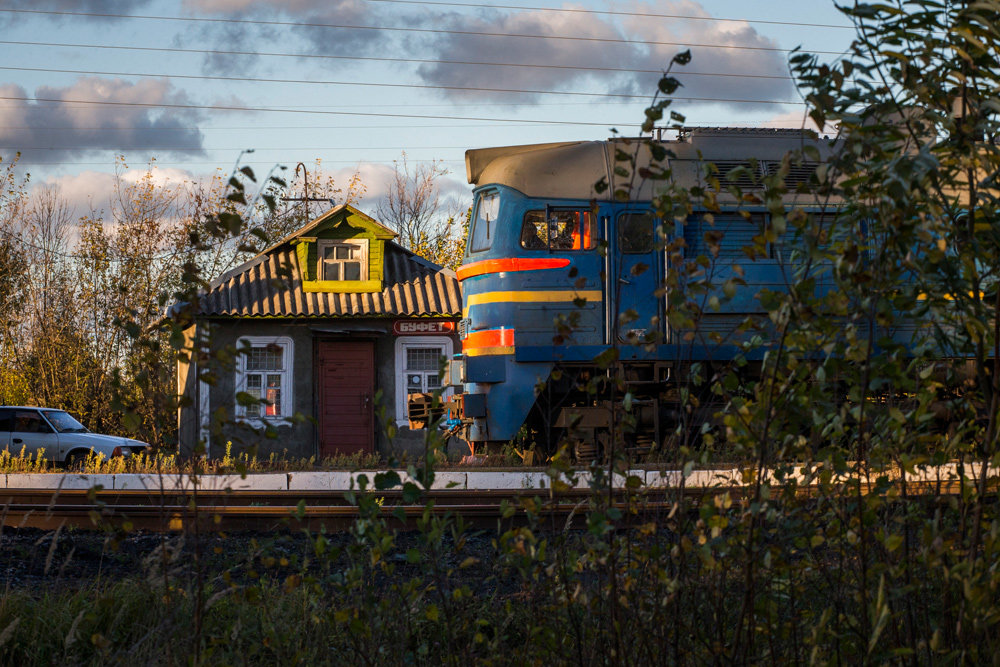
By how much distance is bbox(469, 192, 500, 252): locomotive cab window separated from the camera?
1201 centimetres

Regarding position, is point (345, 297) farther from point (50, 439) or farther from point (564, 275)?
point (564, 275)

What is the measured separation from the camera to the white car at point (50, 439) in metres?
17.2

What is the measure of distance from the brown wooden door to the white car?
12.3 feet

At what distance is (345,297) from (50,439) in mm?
6151

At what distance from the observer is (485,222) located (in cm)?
1220

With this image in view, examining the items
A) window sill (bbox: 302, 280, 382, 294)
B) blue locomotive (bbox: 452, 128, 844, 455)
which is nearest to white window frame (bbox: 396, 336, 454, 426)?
window sill (bbox: 302, 280, 382, 294)

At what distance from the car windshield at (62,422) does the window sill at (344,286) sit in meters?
5.13

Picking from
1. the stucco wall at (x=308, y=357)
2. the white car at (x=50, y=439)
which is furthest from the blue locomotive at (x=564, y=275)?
the white car at (x=50, y=439)

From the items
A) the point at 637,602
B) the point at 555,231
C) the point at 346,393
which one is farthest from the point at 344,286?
the point at 637,602

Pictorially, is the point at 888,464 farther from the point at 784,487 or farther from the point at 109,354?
the point at 109,354

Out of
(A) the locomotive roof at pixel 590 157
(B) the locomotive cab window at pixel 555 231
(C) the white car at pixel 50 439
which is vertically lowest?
(C) the white car at pixel 50 439

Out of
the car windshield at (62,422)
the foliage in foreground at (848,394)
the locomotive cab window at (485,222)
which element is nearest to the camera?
the foliage in foreground at (848,394)

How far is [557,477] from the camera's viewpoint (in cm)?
285

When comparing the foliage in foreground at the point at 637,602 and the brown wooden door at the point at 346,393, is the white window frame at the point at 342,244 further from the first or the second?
the foliage in foreground at the point at 637,602
